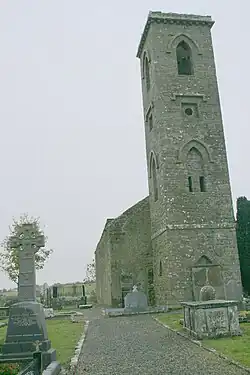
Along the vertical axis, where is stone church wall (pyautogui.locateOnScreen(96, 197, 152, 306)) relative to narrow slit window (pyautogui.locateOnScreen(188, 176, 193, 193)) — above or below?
below

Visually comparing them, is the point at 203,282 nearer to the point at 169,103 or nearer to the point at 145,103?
the point at 169,103

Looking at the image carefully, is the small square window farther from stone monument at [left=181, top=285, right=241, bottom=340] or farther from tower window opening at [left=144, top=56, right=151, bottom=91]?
stone monument at [left=181, top=285, right=241, bottom=340]

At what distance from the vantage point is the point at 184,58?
95.6 feet

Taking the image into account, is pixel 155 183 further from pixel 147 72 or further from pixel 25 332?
pixel 25 332

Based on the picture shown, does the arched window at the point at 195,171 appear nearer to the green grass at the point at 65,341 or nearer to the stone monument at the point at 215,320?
the green grass at the point at 65,341

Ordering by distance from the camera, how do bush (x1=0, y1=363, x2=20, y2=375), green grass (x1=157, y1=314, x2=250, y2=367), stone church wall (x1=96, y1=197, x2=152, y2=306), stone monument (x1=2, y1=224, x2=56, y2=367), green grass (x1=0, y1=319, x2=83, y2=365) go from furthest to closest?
stone church wall (x1=96, y1=197, x2=152, y2=306) → green grass (x1=0, y1=319, x2=83, y2=365) → stone monument (x1=2, y1=224, x2=56, y2=367) → green grass (x1=157, y1=314, x2=250, y2=367) → bush (x1=0, y1=363, x2=20, y2=375)

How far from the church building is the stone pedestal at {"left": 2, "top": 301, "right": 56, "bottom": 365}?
13.9m

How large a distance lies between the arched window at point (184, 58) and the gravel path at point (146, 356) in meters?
19.1

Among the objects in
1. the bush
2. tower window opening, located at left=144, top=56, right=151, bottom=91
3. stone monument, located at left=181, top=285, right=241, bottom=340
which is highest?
tower window opening, located at left=144, top=56, right=151, bottom=91

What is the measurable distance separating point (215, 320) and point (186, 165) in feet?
47.8

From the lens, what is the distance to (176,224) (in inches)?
966

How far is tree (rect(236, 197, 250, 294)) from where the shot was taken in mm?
30531

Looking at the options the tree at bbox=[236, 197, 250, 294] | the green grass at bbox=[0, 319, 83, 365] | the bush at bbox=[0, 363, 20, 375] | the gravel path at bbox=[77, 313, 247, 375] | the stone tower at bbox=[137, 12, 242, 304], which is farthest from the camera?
the tree at bbox=[236, 197, 250, 294]

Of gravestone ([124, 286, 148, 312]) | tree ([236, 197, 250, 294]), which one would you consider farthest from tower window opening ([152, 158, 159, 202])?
tree ([236, 197, 250, 294])
